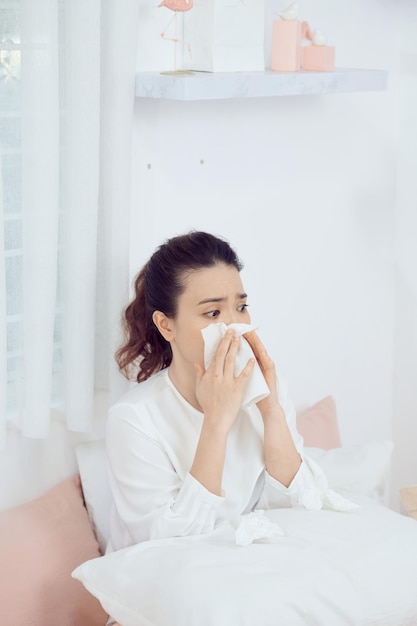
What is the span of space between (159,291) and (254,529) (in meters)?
0.45

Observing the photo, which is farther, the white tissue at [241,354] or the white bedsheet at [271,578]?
the white tissue at [241,354]

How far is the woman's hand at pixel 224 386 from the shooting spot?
1.71 meters

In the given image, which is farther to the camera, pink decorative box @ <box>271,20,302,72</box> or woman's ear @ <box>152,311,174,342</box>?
pink decorative box @ <box>271,20,302,72</box>

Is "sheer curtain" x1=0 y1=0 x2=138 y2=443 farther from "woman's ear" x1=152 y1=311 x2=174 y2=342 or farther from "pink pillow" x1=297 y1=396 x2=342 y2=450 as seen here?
"pink pillow" x1=297 y1=396 x2=342 y2=450

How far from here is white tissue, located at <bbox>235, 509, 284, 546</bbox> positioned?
1642mm

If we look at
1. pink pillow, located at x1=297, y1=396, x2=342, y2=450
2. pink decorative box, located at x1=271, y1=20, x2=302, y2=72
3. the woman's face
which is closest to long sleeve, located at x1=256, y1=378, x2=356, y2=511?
the woman's face

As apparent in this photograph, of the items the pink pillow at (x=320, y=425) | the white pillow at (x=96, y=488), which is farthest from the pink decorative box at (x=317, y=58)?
the white pillow at (x=96, y=488)

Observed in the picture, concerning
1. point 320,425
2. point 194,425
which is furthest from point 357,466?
point 194,425

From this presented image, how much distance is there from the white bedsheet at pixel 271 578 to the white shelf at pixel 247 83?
78cm

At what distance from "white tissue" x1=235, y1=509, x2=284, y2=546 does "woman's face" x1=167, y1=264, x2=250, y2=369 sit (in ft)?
0.94

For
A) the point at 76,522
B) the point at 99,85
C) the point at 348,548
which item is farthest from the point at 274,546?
the point at 99,85

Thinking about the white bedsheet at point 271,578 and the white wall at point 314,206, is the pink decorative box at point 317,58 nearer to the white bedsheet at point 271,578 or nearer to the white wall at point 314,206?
the white wall at point 314,206

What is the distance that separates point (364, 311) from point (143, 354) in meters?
0.92

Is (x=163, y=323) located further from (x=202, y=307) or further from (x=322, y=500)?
(x=322, y=500)
